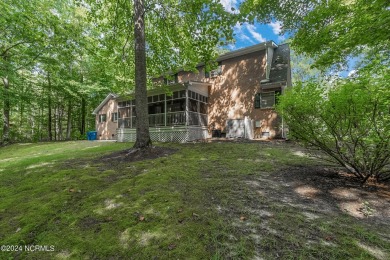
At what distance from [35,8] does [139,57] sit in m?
7.58

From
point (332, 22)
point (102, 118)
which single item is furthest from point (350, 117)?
point (102, 118)

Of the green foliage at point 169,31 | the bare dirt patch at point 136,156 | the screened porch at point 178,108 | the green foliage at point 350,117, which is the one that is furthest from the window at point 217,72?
the green foliage at point 350,117

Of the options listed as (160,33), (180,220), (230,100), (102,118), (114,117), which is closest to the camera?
(180,220)

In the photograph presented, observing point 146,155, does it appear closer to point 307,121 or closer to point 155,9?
point 307,121

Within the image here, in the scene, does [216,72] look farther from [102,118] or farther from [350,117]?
[102,118]

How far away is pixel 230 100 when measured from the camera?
15914 millimetres

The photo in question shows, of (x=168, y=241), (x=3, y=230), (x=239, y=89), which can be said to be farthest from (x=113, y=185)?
(x=239, y=89)

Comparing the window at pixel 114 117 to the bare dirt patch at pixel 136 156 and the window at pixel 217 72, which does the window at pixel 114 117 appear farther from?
the bare dirt patch at pixel 136 156

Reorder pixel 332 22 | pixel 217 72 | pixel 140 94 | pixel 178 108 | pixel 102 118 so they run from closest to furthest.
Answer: pixel 140 94 → pixel 332 22 → pixel 217 72 → pixel 178 108 → pixel 102 118

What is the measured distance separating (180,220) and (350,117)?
12.0 ft

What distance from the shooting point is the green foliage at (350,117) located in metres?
3.26

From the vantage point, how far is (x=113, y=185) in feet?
14.7

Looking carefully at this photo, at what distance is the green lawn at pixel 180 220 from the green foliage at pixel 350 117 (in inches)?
53.4

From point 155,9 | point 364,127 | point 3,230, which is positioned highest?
point 155,9
